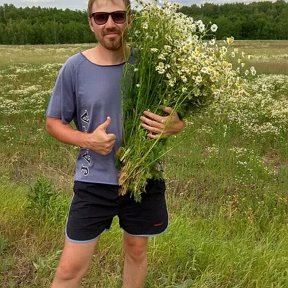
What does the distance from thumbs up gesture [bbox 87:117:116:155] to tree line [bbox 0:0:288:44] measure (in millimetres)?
78294

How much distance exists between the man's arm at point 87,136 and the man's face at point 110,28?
0.44 metres

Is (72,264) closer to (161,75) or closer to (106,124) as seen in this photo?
(106,124)

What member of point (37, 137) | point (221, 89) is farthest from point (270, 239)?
point (37, 137)

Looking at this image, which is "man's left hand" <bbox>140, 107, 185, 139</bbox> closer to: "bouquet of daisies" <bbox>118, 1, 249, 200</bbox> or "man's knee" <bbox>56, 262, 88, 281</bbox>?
"bouquet of daisies" <bbox>118, 1, 249, 200</bbox>

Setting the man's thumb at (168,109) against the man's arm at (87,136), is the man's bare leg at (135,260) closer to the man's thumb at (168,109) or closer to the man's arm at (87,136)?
the man's arm at (87,136)

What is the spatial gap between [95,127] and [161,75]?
51cm

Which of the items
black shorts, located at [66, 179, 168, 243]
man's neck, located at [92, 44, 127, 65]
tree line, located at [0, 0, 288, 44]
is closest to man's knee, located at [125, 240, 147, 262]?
black shorts, located at [66, 179, 168, 243]

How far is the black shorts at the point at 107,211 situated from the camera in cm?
297

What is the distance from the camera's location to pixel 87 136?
285 cm

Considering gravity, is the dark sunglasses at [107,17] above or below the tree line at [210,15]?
above

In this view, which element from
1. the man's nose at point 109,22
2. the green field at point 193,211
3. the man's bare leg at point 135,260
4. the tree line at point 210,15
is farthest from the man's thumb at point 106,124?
the tree line at point 210,15

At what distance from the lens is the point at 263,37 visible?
87312 mm

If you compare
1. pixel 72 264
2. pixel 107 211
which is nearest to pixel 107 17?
pixel 107 211

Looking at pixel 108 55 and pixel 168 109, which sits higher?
pixel 108 55
